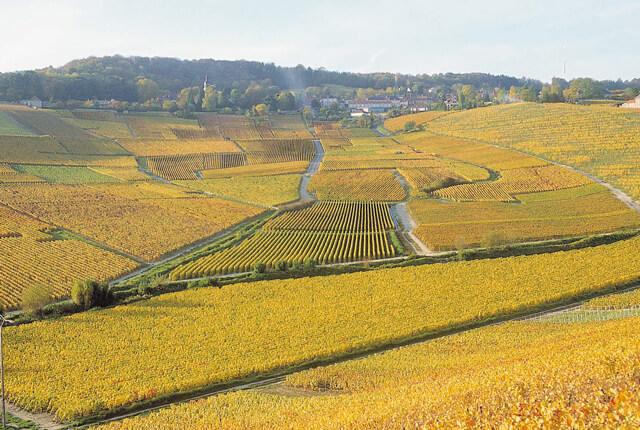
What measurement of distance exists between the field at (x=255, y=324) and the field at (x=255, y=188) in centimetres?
3313

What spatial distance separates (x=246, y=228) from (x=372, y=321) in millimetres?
27516

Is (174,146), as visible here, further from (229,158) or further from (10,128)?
(10,128)

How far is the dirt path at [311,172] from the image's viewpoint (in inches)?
3007

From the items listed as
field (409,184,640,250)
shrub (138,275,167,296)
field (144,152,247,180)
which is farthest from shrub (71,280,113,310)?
field (144,152,247,180)

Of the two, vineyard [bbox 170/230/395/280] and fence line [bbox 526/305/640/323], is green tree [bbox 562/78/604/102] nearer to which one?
vineyard [bbox 170/230/395/280]

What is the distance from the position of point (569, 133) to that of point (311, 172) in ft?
139

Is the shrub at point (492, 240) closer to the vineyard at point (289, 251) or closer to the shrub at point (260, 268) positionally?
the vineyard at point (289, 251)

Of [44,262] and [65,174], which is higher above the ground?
[65,174]

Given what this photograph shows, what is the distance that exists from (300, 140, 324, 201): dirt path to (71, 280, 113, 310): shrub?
40.6 metres

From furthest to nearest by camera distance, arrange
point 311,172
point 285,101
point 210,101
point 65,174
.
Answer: point 285,101 < point 210,101 < point 311,172 < point 65,174

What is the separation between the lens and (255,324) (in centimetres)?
3195

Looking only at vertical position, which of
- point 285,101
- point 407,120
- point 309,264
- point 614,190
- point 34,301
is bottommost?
point 309,264

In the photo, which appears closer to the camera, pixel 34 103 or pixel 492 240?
pixel 492 240

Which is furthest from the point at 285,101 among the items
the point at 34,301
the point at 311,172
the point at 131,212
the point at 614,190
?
the point at 34,301
